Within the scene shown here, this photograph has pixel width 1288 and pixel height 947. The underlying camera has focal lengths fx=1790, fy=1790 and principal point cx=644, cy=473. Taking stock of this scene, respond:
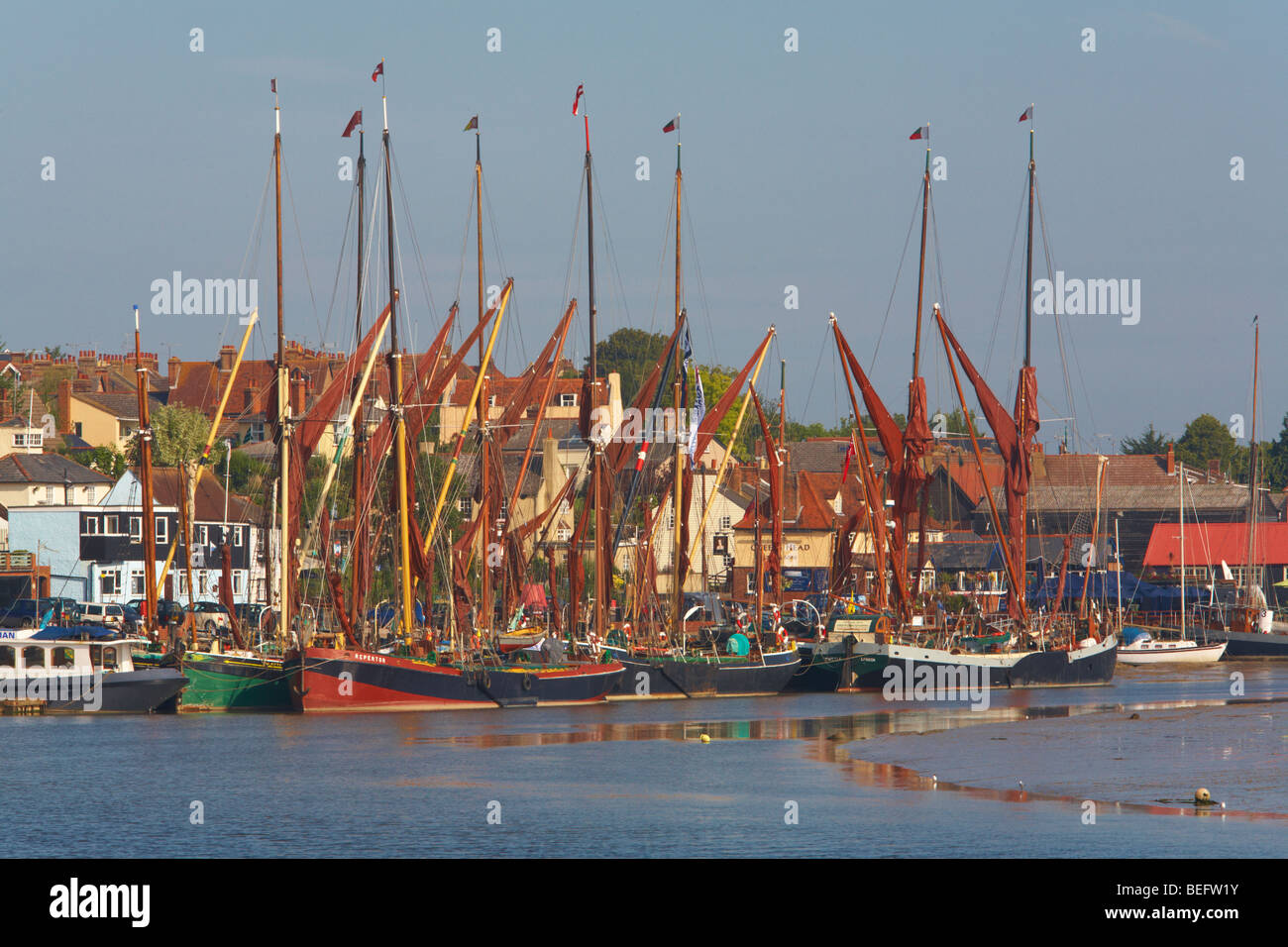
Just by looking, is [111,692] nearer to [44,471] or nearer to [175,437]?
[44,471]

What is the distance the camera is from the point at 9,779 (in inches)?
1708

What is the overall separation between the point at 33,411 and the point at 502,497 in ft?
262

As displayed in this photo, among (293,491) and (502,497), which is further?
(502,497)

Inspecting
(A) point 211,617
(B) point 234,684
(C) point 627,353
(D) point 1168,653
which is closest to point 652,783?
(B) point 234,684

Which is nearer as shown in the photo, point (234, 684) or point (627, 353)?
point (234, 684)

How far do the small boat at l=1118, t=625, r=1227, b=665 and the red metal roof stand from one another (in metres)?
23.6

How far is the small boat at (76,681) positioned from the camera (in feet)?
188

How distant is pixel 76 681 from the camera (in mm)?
57156

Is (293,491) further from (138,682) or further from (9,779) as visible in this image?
(9,779)

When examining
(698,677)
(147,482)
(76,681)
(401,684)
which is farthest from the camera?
(698,677)

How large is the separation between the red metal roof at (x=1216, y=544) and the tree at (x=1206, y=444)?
68.5m

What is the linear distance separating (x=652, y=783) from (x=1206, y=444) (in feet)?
539
